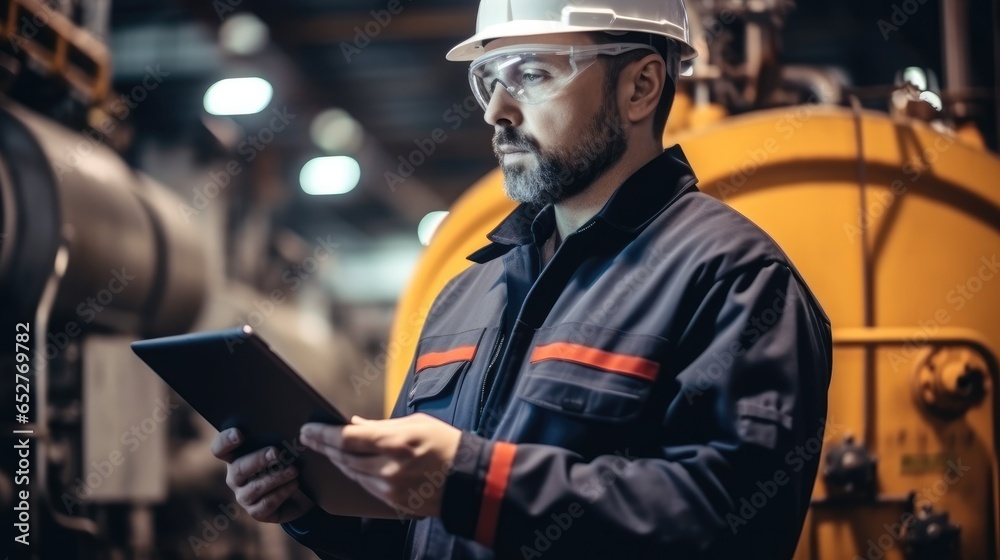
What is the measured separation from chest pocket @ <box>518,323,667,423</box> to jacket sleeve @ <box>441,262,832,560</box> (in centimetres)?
5

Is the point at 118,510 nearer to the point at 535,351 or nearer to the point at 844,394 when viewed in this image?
the point at 844,394

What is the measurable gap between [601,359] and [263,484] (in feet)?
1.88

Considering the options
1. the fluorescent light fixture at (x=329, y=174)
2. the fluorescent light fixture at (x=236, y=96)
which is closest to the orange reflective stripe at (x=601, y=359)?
the fluorescent light fixture at (x=236, y=96)

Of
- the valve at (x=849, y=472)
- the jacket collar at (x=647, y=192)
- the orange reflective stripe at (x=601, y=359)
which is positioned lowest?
the valve at (x=849, y=472)

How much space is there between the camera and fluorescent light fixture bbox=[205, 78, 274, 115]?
320 inches

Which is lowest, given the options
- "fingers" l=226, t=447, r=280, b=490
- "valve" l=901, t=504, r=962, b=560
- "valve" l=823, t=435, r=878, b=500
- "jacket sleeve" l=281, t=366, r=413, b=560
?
"valve" l=901, t=504, r=962, b=560

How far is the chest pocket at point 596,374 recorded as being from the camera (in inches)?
59.8

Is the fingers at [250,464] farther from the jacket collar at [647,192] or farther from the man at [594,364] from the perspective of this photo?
the jacket collar at [647,192]

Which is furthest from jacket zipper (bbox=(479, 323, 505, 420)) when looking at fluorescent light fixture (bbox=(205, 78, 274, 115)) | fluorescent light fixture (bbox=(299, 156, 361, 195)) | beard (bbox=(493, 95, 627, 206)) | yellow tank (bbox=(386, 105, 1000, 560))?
fluorescent light fixture (bbox=(299, 156, 361, 195))

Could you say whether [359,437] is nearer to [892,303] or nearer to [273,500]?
[273,500]

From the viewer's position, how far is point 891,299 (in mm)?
3359

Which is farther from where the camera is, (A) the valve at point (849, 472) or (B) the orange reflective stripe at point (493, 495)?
(A) the valve at point (849, 472)

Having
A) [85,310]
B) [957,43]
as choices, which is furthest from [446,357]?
[85,310]

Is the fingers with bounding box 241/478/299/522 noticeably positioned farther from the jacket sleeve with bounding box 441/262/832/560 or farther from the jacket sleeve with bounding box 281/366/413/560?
the jacket sleeve with bounding box 441/262/832/560
